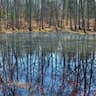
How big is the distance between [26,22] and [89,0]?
10.7 meters

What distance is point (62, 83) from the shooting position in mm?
11656

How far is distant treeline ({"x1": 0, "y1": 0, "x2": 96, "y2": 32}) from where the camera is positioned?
2034 inches

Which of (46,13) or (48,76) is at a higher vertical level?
(46,13)

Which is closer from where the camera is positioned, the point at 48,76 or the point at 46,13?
the point at 48,76

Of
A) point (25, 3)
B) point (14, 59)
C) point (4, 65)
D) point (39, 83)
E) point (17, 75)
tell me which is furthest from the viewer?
point (25, 3)

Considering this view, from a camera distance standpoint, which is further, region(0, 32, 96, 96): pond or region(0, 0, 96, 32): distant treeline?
region(0, 0, 96, 32): distant treeline

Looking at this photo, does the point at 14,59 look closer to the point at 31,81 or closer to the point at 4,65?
the point at 4,65

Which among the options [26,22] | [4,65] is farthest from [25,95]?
[26,22]

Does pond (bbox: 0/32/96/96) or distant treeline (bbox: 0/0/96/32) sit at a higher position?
distant treeline (bbox: 0/0/96/32)

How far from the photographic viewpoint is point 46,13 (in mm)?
60469

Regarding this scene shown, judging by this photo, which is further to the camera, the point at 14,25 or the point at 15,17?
the point at 15,17

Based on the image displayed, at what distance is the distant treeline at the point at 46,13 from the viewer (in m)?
51.7

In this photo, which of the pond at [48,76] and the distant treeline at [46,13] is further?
the distant treeline at [46,13]

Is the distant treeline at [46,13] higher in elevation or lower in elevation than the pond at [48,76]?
higher
